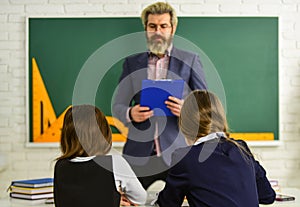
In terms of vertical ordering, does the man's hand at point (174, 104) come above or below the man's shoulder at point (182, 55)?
below

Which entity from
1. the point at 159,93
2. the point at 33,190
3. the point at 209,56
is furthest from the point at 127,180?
the point at 209,56

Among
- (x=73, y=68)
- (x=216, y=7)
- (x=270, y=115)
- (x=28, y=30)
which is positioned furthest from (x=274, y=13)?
(x=28, y=30)

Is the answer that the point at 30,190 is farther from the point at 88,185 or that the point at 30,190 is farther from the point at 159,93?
the point at 159,93

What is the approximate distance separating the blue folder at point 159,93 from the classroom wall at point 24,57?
3.76ft

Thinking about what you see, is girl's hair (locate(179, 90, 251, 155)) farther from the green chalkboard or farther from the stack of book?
the green chalkboard

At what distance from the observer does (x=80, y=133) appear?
2539mm

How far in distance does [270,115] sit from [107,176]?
6.86ft

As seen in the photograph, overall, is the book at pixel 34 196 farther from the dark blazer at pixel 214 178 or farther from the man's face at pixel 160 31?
the man's face at pixel 160 31

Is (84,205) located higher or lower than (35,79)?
lower

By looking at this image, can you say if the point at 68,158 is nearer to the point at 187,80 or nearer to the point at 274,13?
the point at 187,80

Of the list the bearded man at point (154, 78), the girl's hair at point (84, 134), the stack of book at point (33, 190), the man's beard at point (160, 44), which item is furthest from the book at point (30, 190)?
the man's beard at point (160, 44)

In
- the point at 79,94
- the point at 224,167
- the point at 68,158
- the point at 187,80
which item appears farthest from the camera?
the point at 79,94

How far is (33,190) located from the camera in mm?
2906

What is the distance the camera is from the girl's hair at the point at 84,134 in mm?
2531
